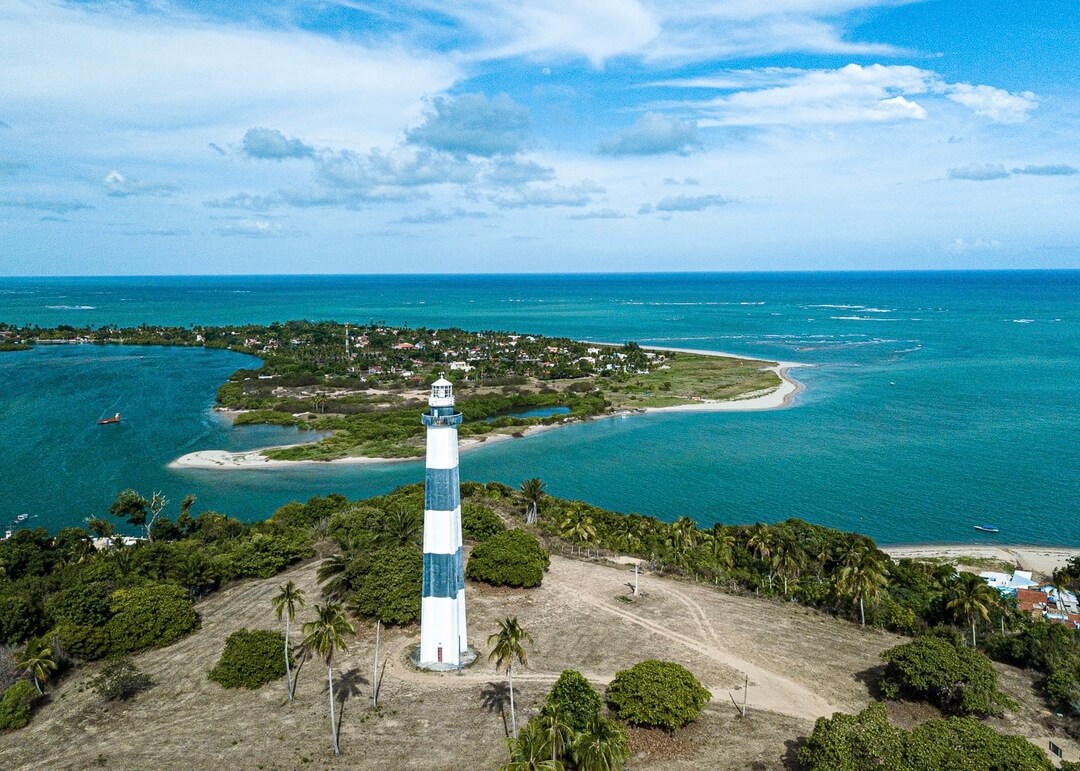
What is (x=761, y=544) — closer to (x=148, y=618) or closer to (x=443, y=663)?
(x=443, y=663)

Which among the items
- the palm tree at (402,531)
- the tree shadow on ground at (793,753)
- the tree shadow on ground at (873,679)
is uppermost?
the palm tree at (402,531)

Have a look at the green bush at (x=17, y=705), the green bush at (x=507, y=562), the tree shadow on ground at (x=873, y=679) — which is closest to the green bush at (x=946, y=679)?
the tree shadow on ground at (x=873, y=679)

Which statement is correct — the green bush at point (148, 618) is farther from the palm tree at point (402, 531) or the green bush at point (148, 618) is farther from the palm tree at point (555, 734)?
the palm tree at point (555, 734)

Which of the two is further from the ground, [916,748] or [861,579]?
[916,748]

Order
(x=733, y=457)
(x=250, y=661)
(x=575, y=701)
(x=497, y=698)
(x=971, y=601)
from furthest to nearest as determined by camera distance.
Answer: (x=733, y=457)
(x=971, y=601)
(x=250, y=661)
(x=497, y=698)
(x=575, y=701)

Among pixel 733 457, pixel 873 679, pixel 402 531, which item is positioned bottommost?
pixel 733 457

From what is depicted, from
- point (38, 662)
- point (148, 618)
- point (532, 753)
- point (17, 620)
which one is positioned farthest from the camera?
point (17, 620)

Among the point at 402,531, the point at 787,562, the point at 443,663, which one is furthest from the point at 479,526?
the point at 787,562
